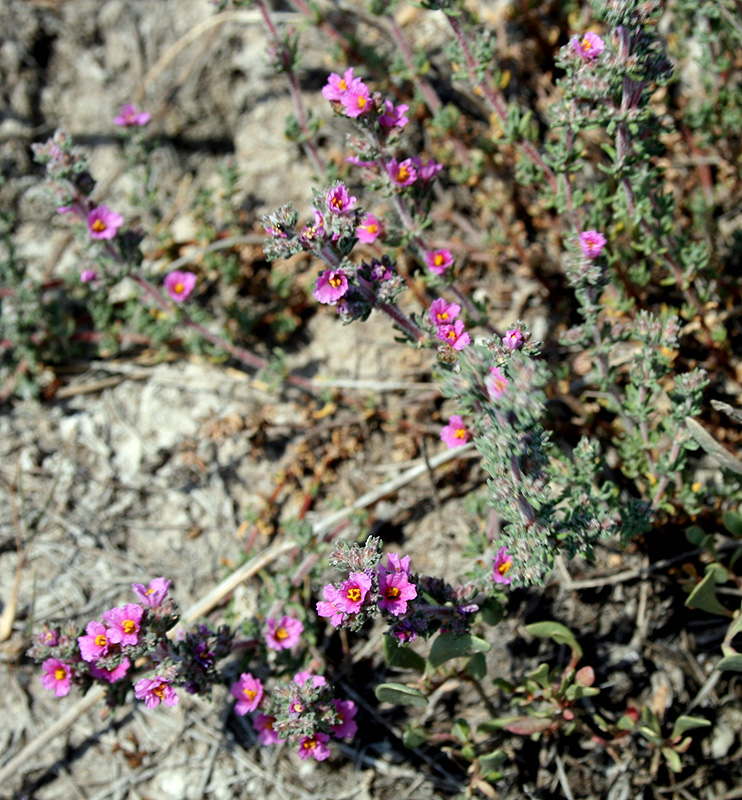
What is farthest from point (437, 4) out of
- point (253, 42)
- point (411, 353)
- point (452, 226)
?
point (253, 42)

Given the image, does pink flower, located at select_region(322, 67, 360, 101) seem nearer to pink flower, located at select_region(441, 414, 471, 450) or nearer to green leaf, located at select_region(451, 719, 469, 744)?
pink flower, located at select_region(441, 414, 471, 450)

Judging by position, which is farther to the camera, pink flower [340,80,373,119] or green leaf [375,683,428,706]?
pink flower [340,80,373,119]

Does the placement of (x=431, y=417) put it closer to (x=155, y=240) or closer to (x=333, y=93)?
(x=333, y=93)

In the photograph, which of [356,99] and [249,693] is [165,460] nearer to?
[249,693]

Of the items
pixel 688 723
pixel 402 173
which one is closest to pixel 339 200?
pixel 402 173

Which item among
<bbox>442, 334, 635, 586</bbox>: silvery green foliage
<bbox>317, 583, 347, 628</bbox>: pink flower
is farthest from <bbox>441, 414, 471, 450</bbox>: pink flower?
<bbox>317, 583, 347, 628</bbox>: pink flower

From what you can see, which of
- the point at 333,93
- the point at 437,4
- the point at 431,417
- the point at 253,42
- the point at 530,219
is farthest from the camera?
the point at 253,42
